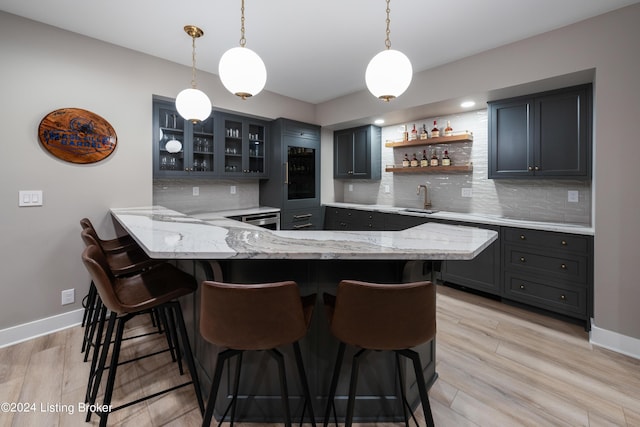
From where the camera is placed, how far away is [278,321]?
119 cm

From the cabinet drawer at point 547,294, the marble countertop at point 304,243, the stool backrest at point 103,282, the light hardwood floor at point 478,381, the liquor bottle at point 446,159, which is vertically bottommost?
the light hardwood floor at point 478,381

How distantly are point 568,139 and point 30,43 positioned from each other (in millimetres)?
4853

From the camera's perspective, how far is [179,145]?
351cm

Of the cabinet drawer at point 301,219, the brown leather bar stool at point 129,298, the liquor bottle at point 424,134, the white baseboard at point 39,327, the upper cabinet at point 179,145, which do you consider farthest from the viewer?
the cabinet drawer at point 301,219

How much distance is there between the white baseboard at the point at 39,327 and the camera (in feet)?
7.95

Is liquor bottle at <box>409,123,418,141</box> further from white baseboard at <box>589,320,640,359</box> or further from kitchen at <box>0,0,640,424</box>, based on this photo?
white baseboard at <box>589,320,640,359</box>

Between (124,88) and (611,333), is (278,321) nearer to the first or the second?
(611,333)

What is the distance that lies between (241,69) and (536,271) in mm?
3132

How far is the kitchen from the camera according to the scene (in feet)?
7.57

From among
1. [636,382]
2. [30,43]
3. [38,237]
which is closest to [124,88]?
[30,43]

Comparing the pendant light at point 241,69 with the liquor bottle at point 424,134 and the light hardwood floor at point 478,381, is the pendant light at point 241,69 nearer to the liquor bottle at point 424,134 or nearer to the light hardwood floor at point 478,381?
the light hardwood floor at point 478,381

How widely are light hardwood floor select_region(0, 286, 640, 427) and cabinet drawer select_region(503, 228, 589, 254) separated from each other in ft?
2.39

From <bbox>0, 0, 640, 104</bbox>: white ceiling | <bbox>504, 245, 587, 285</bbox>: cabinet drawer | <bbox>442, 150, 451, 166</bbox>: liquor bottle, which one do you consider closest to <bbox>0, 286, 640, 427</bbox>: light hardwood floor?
<bbox>504, 245, 587, 285</bbox>: cabinet drawer

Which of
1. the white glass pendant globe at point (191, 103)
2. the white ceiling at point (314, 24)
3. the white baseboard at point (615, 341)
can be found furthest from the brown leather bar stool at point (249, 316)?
the white baseboard at point (615, 341)
